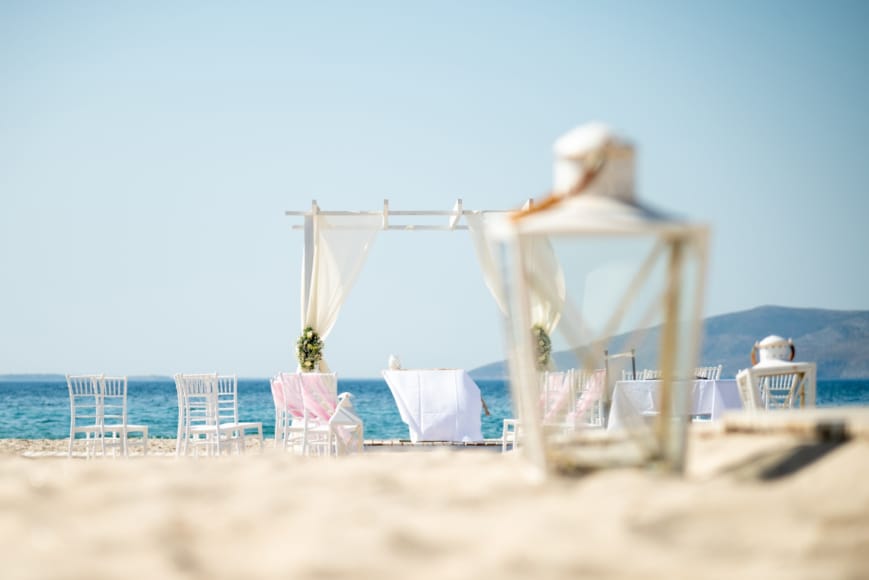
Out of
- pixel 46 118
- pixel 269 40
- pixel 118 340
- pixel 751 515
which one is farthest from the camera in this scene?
pixel 118 340

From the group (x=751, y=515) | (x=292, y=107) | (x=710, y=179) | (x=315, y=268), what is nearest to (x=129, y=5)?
(x=292, y=107)

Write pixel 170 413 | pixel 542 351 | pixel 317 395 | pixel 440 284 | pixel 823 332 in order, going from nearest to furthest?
pixel 542 351, pixel 317 395, pixel 170 413, pixel 440 284, pixel 823 332

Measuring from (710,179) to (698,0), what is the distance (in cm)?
372

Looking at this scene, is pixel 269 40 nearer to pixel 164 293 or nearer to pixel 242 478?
pixel 242 478

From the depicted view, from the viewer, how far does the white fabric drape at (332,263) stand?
30.9 feet

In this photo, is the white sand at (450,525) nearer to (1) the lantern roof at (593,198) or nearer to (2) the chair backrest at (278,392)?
(1) the lantern roof at (593,198)

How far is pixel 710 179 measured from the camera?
57.5 feet

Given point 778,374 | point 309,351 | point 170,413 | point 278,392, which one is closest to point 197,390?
point 278,392

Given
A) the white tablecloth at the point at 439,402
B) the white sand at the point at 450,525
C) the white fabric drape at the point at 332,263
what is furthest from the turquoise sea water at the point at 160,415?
the white sand at the point at 450,525

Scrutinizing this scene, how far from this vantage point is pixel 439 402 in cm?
892

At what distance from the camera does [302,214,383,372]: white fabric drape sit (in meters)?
9.41

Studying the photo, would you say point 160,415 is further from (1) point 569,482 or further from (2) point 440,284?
(1) point 569,482

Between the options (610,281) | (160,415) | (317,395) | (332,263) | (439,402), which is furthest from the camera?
(160,415)

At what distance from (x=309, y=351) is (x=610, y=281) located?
20.2 feet
